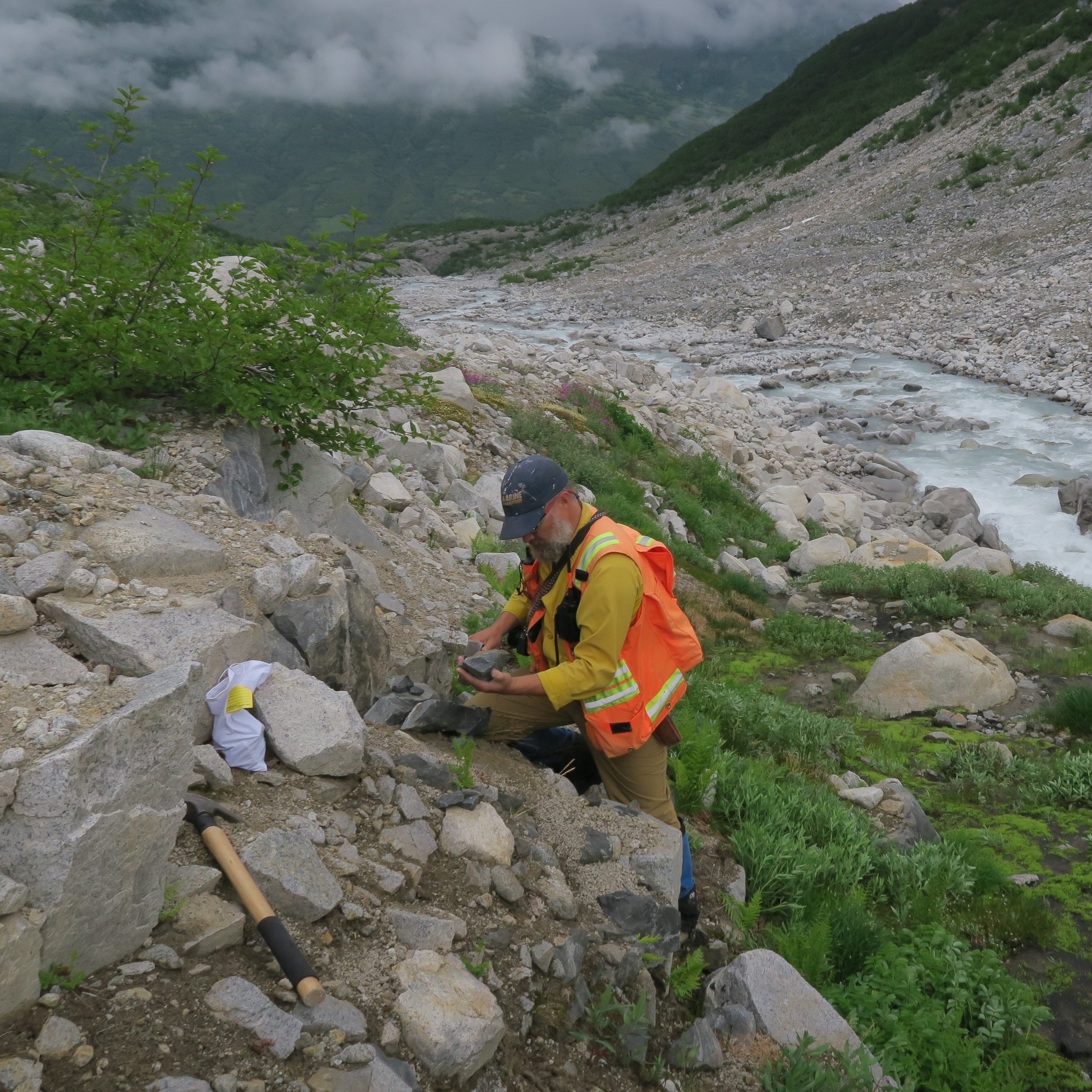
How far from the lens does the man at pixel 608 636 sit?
3840mm

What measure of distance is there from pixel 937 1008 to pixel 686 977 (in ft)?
Result: 4.09

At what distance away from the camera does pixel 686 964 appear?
3.51m

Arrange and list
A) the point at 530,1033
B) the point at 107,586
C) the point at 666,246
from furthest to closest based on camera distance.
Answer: the point at 666,246, the point at 107,586, the point at 530,1033

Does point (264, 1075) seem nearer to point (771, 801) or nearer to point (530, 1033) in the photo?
point (530, 1033)

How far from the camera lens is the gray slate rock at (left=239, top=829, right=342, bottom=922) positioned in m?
2.69

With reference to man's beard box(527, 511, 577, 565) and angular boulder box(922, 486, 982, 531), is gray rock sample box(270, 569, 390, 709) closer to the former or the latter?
man's beard box(527, 511, 577, 565)

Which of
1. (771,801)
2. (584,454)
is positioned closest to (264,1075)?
(771,801)

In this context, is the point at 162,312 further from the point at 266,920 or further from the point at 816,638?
the point at 816,638

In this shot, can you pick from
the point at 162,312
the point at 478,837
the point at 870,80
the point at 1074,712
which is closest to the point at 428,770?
the point at 478,837

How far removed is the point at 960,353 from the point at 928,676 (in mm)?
20052

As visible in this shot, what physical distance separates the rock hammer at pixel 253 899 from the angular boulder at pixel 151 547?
1.33m

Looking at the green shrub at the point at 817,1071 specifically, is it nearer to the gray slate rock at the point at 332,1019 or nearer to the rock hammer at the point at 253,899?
the gray slate rock at the point at 332,1019

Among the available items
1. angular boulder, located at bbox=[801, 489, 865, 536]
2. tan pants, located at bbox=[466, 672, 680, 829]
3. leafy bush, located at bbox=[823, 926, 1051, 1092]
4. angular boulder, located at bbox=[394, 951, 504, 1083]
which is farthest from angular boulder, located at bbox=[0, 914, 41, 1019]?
angular boulder, located at bbox=[801, 489, 865, 536]

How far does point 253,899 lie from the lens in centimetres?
257
